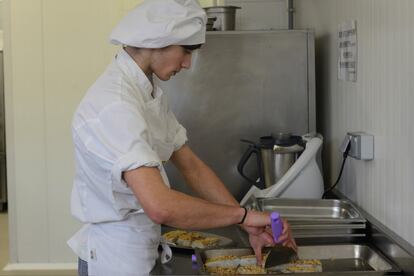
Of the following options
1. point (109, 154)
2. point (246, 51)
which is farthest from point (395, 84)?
point (246, 51)

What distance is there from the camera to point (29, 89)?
3928 mm

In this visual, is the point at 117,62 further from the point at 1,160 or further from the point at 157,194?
the point at 1,160

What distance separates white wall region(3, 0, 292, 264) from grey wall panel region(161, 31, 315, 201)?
1.37m

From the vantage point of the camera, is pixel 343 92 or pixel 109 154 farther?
pixel 343 92

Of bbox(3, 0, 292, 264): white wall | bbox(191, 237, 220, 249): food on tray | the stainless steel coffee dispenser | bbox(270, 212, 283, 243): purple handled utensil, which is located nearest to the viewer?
bbox(270, 212, 283, 243): purple handled utensil

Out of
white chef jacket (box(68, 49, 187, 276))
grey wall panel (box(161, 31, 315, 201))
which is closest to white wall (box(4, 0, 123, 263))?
grey wall panel (box(161, 31, 315, 201))

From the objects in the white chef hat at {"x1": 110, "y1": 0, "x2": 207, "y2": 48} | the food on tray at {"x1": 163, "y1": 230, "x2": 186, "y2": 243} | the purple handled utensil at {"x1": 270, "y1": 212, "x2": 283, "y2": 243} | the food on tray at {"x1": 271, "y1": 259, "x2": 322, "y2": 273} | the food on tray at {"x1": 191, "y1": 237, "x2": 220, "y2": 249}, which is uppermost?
the white chef hat at {"x1": 110, "y1": 0, "x2": 207, "y2": 48}

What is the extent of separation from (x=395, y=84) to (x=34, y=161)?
8.91 ft

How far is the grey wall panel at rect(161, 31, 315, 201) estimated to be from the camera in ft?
8.85

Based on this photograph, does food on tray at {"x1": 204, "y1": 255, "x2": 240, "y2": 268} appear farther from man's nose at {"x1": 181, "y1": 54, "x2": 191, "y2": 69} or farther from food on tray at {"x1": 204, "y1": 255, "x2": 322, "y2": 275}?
man's nose at {"x1": 181, "y1": 54, "x2": 191, "y2": 69}

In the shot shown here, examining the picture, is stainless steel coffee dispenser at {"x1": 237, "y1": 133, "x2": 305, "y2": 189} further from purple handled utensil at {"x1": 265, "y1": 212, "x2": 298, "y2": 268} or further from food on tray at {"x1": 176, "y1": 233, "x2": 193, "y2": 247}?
purple handled utensil at {"x1": 265, "y1": 212, "x2": 298, "y2": 268}

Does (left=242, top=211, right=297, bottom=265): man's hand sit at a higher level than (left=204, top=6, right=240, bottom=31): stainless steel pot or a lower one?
lower

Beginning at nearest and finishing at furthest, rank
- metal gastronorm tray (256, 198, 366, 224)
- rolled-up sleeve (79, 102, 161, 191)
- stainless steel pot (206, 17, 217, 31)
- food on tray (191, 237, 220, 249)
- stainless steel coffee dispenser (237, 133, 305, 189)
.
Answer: rolled-up sleeve (79, 102, 161, 191) < food on tray (191, 237, 220, 249) < metal gastronorm tray (256, 198, 366, 224) < stainless steel coffee dispenser (237, 133, 305, 189) < stainless steel pot (206, 17, 217, 31)

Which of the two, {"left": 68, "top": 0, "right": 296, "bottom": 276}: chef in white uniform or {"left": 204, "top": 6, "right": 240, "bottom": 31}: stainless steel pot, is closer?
{"left": 68, "top": 0, "right": 296, "bottom": 276}: chef in white uniform
